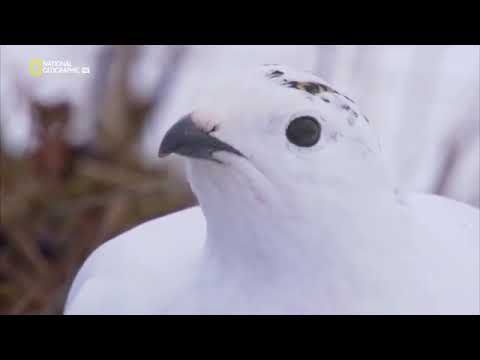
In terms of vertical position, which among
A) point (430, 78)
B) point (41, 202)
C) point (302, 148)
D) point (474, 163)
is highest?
point (302, 148)

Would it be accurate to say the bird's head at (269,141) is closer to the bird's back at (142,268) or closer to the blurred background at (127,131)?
the bird's back at (142,268)

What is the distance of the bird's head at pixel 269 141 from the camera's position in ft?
4.88

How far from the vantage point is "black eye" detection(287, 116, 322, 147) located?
150 centimetres

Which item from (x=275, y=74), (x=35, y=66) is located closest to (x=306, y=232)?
(x=275, y=74)

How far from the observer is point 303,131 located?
1.51 metres

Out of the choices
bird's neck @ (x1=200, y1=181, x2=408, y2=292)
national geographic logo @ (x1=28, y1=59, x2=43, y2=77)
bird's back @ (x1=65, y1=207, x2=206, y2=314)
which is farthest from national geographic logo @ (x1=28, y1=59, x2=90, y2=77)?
bird's neck @ (x1=200, y1=181, x2=408, y2=292)

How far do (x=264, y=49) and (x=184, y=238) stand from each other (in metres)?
1.74

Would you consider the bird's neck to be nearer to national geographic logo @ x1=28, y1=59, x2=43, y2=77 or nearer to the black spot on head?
the black spot on head

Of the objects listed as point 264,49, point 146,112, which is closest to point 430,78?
point 264,49

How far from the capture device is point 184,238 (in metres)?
1.94

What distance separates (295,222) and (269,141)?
0.48 feet

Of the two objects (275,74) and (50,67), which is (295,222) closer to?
(275,74)

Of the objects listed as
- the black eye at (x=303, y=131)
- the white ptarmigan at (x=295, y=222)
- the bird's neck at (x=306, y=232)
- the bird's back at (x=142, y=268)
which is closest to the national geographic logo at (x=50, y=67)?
the bird's back at (x=142, y=268)
